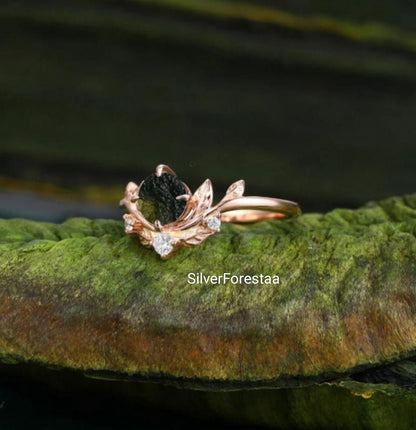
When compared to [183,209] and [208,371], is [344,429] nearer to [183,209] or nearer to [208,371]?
[208,371]

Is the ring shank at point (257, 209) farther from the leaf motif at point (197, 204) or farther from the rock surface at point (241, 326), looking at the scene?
the rock surface at point (241, 326)

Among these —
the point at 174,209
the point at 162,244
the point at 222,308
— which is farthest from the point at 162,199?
the point at 222,308

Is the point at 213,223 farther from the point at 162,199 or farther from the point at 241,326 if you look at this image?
the point at 241,326

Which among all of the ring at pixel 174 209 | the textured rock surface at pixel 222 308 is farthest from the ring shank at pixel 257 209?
the textured rock surface at pixel 222 308

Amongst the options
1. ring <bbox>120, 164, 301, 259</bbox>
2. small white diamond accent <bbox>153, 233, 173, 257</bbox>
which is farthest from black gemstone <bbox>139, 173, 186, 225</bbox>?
small white diamond accent <bbox>153, 233, 173, 257</bbox>

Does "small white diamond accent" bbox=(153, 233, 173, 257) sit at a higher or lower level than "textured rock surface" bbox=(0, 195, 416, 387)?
higher

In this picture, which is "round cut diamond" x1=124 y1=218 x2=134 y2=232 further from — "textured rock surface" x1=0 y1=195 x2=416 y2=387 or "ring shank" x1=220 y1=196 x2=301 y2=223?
"ring shank" x1=220 y1=196 x2=301 y2=223

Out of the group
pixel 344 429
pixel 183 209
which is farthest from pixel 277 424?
pixel 183 209
